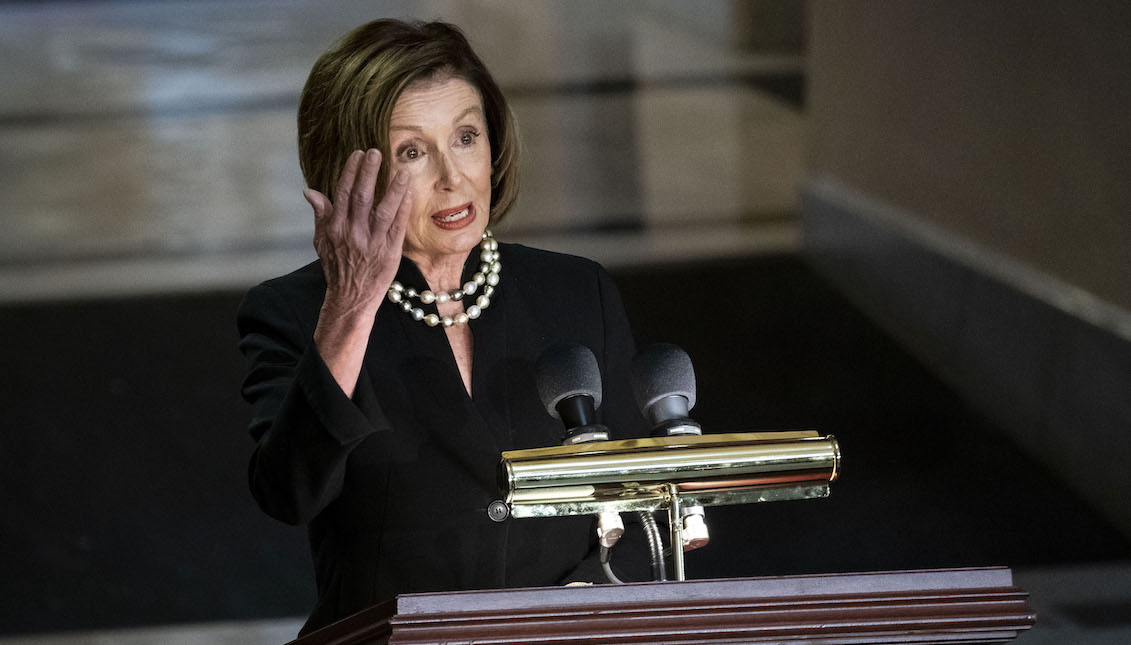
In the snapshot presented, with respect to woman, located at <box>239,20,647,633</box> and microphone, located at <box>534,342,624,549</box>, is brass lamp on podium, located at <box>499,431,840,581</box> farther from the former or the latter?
woman, located at <box>239,20,647,633</box>

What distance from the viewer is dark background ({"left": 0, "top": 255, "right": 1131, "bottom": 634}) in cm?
398

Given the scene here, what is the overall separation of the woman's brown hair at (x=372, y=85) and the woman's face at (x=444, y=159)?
0.01 meters

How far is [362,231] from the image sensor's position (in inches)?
49.1

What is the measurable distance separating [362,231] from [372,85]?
0.28 meters

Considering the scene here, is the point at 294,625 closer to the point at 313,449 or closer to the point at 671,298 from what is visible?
the point at 313,449

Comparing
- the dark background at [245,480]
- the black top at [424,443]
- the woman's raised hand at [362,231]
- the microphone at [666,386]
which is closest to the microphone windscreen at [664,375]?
the microphone at [666,386]

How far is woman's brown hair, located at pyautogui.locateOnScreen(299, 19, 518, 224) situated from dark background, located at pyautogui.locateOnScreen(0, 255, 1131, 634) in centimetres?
248

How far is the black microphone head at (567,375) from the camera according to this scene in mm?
1249

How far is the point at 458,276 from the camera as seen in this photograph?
164 centimetres

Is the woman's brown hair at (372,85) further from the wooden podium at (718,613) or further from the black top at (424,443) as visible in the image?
the wooden podium at (718,613)

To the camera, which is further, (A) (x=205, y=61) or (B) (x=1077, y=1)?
(A) (x=205, y=61)

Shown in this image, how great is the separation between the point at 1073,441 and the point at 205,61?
43.5 feet

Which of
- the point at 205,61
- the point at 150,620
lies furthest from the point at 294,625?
the point at 205,61

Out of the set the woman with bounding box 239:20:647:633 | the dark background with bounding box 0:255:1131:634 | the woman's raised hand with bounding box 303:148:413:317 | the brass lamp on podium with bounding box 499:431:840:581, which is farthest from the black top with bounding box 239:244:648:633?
the dark background with bounding box 0:255:1131:634
